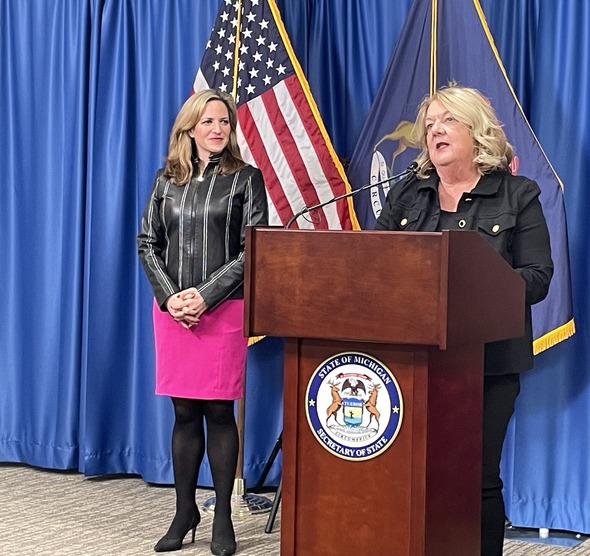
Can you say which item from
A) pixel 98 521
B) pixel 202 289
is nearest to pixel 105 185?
pixel 202 289

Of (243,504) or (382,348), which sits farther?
(243,504)

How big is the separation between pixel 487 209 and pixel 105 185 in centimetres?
252

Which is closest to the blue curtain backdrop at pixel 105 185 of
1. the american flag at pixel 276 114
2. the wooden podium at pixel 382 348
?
the american flag at pixel 276 114

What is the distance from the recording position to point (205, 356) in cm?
356

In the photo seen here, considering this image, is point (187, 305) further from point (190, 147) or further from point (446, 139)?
point (446, 139)

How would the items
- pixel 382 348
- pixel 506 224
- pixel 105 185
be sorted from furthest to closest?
1. pixel 105 185
2. pixel 506 224
3. pixel 382 348

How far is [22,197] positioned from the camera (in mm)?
4996

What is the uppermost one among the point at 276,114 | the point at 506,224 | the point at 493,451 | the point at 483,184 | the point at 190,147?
the point at 276,114

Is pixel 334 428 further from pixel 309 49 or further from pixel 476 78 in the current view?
pixel 309 49

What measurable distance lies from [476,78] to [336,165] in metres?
0.68

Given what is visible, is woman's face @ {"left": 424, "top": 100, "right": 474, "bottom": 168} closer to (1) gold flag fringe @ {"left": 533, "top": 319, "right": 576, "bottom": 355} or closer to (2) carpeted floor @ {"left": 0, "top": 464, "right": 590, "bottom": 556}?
(1) gold flag fringe @ {"left": 533, "top": 319, "right": 576, "bottom": 355}

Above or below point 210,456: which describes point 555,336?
above

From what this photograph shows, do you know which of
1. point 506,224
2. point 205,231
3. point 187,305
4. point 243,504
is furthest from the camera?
point 243,504

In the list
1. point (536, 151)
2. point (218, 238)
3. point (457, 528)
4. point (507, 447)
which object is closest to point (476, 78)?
point (536, 151)
